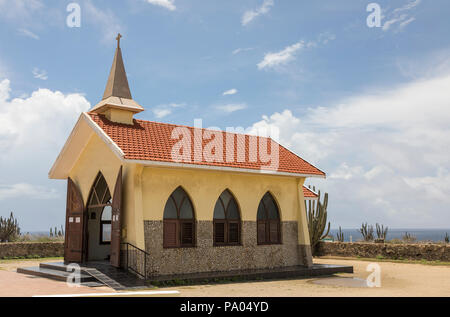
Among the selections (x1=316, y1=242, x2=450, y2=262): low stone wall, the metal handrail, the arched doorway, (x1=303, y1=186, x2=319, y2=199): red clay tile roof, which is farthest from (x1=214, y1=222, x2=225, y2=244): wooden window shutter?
(x1=316, y1=242, x2=450, y2=262): low stone wall

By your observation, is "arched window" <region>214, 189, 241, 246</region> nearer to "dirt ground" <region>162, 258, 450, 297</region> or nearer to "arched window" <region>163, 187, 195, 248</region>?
"arched window" <region>163, 187, 195, 248</region>

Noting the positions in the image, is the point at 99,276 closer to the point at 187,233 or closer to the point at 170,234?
the point at 170,234

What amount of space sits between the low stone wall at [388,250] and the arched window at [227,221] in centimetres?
1084

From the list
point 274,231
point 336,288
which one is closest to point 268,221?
point 274,231

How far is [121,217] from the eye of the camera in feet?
48.6

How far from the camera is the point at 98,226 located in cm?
1880

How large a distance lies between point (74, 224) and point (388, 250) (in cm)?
1610

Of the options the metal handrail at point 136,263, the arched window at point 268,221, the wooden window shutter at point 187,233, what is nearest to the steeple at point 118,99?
the wooden window shutter at point 187,233

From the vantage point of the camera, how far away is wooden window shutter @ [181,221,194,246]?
15585mm

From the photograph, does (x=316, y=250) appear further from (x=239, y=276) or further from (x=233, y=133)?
(x=239, y=276)

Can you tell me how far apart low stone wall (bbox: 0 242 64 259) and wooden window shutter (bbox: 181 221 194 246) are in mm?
12697
